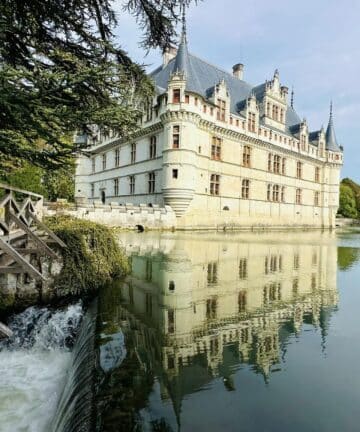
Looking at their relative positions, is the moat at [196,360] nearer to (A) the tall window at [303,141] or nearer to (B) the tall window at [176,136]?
(B) the tall window at [176,136]

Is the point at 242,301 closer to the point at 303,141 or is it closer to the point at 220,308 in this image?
the point at 220,308

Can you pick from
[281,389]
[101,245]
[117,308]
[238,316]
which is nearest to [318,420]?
[281,389]

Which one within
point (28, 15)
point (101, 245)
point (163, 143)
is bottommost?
point (101, 245)

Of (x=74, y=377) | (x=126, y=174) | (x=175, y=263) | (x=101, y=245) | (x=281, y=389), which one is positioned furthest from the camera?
(x=126, y=174)

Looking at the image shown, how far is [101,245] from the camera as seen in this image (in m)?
7.50

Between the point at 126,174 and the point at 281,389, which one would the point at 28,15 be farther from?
the point at 126,174

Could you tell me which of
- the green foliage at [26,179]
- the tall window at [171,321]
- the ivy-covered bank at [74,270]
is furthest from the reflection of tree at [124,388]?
the green foliage at [26,179]

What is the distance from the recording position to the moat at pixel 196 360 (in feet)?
9.56

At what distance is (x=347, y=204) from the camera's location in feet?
183

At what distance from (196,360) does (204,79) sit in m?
26.8

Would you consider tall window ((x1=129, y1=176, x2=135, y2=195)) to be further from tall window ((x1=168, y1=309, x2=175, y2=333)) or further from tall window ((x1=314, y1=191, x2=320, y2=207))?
tall window ((x1=168, y1=309, x2=175, y2=333))

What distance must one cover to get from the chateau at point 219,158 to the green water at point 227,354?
14451 millimetres

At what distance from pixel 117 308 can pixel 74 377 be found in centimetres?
211

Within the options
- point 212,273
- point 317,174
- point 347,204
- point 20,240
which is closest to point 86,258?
point 20,240
